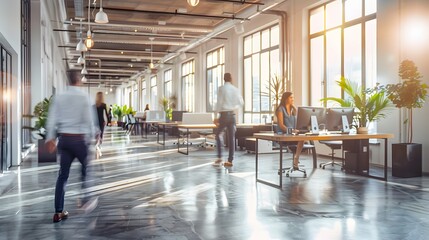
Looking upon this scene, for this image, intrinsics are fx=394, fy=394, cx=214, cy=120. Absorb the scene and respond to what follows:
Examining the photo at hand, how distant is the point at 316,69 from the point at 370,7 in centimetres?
210

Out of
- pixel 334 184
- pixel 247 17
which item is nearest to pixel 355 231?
pixel 334 184

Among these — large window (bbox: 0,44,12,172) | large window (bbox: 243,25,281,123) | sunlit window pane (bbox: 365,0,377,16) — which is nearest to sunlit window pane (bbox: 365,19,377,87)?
sunlit window pane (bbox: 365,0,377,16)

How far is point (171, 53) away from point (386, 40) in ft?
39.9

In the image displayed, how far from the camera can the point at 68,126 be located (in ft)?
11.7

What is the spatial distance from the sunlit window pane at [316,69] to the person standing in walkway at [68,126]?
7077mm

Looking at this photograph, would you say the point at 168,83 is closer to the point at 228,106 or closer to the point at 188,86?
the point at 188,86

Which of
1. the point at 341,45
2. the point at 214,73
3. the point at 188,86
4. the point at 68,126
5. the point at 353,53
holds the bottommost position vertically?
the point at 68,126

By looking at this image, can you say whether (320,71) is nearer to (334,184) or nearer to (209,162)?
(209,162)

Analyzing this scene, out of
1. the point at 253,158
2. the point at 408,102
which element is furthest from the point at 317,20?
the point at 408,102

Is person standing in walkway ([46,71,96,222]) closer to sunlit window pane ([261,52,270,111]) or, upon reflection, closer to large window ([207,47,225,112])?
sunlit window pane ([261,52,270,111])

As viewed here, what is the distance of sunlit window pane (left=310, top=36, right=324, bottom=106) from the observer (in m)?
9.61

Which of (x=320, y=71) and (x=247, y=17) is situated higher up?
(x=247, y=17)

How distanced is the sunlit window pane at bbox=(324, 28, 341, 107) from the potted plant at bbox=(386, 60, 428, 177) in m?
2.75

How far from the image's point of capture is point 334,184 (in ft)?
18.2
